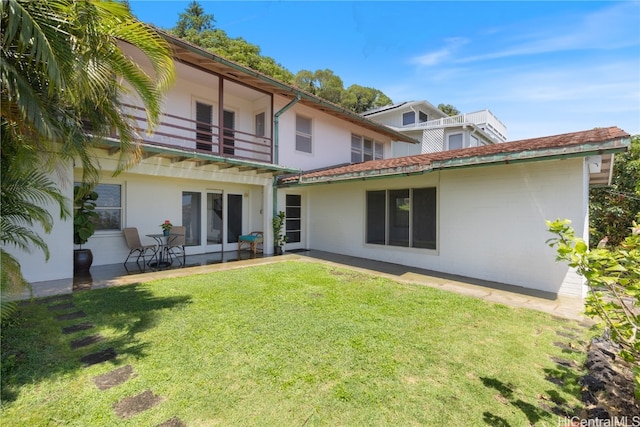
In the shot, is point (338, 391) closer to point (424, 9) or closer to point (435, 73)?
point (424, 9)

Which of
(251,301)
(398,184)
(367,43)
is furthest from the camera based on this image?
(367,43)

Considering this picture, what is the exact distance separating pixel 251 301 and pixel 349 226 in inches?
258

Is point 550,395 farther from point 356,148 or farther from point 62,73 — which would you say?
point 356,148

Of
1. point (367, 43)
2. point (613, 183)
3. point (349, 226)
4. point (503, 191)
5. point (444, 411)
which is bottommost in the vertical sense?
point (444, 411)

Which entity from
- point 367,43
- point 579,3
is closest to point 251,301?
point 579,3

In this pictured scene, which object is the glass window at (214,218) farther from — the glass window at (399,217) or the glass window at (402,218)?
the glass window at (399,217)

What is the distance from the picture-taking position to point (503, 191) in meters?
7.77

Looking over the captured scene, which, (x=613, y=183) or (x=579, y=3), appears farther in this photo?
(x=613, y=183)

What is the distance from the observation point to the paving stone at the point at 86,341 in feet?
13.1

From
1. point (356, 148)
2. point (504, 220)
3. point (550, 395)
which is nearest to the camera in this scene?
point (550, 395)

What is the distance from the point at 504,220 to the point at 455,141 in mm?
14912

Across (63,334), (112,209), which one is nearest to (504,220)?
(63,334)

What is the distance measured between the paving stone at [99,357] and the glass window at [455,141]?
2165 cm

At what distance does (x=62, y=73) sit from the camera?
3686 mm
